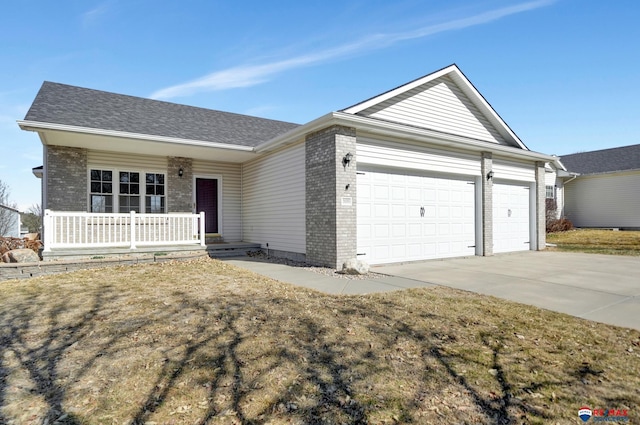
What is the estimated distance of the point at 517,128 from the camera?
12336mm

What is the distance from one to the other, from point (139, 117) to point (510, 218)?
13.8m

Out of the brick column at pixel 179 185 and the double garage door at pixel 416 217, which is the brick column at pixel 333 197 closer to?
the double garage door at pixel 416 217

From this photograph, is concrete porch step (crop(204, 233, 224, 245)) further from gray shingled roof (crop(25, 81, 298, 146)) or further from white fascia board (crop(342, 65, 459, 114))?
white fascia board (crop(342, 65, 459, 114))

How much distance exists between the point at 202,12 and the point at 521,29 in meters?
9.58

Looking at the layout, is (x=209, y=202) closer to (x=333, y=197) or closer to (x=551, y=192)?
(x=333, y=197)

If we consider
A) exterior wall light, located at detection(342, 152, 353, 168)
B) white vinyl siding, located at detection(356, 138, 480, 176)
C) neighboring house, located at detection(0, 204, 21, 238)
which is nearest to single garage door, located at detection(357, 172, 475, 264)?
white vinyl siding, located at detection(356, 138, 480, 176)

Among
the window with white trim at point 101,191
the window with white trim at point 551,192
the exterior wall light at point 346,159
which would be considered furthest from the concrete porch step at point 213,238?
the window with white trim at point 551,192

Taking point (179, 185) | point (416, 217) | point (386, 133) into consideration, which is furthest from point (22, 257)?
point (416, 217)

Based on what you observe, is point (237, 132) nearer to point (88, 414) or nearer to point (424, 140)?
point (424, 140)

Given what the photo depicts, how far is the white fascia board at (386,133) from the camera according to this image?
8141 millimetres

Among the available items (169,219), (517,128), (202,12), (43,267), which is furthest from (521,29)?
(43,267)

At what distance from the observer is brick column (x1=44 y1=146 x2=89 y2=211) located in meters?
9.77

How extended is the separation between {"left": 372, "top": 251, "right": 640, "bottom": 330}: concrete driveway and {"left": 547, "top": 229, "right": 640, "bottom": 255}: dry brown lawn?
233 cm

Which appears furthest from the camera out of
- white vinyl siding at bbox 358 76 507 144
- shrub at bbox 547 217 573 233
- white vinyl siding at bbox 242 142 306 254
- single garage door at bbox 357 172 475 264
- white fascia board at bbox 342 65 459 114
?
shrub at bbox 547 217 573 233
